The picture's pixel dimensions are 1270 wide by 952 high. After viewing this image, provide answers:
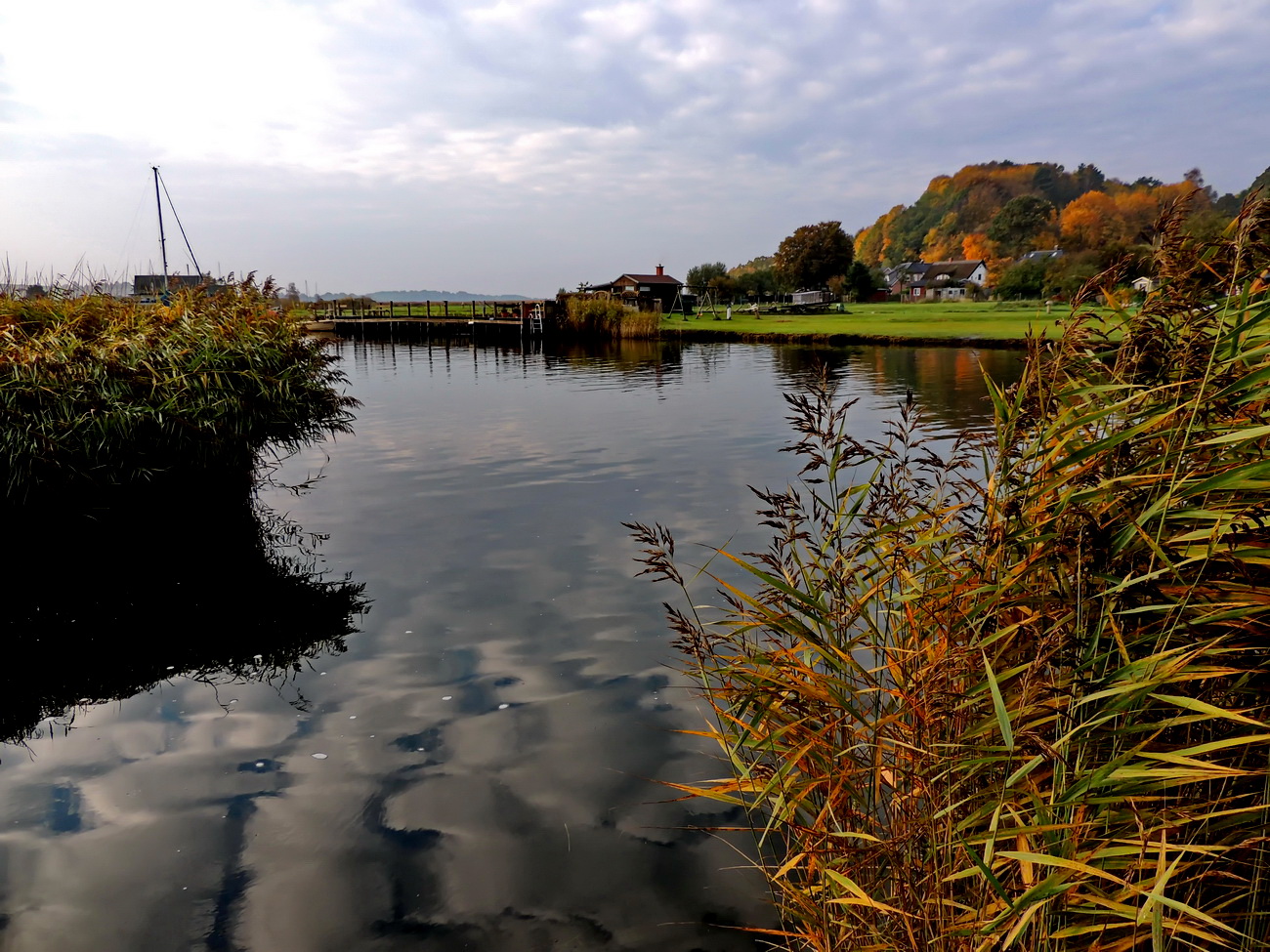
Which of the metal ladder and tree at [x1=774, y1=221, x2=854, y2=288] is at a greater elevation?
tree at [x1=774, y1=221, x2=854, y2=288]

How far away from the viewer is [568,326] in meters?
63.7

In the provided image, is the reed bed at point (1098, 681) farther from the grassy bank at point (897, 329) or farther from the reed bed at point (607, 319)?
the reed bed at point (607, 319)

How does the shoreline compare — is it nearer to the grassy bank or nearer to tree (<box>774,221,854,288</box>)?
the grassy bank

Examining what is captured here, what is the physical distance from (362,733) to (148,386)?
7.48 m

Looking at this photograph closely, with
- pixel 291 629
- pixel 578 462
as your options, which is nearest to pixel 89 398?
pixel 291 629

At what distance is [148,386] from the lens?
1106cm

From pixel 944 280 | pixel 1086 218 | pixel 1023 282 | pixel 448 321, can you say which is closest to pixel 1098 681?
pixel 448 321

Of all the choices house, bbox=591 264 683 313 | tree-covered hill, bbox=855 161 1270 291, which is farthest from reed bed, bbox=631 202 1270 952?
house, bbox=591 264 683 313

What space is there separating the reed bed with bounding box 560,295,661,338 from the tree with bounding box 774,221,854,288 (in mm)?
63548

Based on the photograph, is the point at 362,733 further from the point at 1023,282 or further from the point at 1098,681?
the point at 1023,282

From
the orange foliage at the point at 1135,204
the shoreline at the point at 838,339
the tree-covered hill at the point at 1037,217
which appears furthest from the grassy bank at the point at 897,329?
the orange foliage at the point at 1135,204

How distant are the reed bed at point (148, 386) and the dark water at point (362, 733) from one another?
1.22 meters

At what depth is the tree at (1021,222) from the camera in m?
132

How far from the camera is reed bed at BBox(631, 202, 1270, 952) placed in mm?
2455
